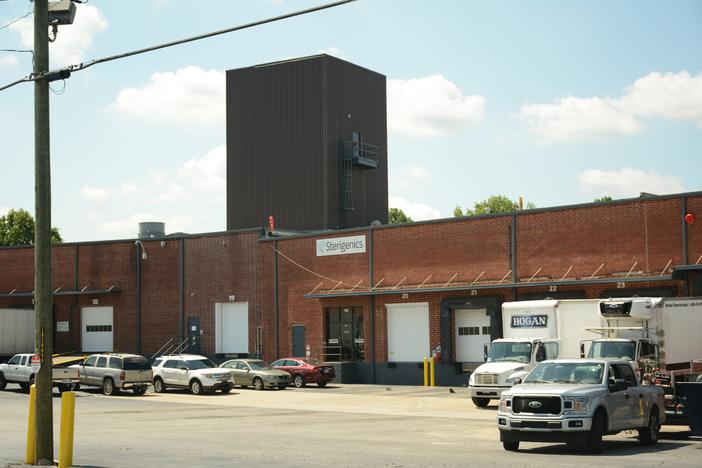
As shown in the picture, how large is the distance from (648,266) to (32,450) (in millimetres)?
26804

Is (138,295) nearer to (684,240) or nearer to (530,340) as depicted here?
(530,340)

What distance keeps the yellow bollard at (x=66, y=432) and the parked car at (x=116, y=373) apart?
77.2 feet

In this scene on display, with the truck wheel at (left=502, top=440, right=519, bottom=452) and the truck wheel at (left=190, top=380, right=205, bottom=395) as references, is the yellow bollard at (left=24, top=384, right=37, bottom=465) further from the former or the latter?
the truck wheel at (left=190, top=380, right=205, bottom=395)

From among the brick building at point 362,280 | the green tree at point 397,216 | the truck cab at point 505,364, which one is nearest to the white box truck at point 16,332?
the brick building at point 362,280

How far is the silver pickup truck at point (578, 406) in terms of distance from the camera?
714 inches

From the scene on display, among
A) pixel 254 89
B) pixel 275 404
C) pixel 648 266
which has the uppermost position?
pixel 254 89

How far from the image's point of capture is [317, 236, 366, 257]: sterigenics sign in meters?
47.0

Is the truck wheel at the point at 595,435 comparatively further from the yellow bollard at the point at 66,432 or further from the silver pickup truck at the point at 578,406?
Answer: the yellow bollard at the point at 66,432

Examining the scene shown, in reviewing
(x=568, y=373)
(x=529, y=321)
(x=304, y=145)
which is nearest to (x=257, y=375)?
(x=529, y=321)

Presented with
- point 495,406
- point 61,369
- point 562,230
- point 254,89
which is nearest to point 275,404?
point 495,406

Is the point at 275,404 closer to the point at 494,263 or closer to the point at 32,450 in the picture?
the point at 494,263

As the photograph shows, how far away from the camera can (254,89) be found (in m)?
63.2

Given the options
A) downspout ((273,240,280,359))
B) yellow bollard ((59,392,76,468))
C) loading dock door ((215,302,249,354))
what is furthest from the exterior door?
yellow bollard ((59,392,76,468))

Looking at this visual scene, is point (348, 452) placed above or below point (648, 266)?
below
